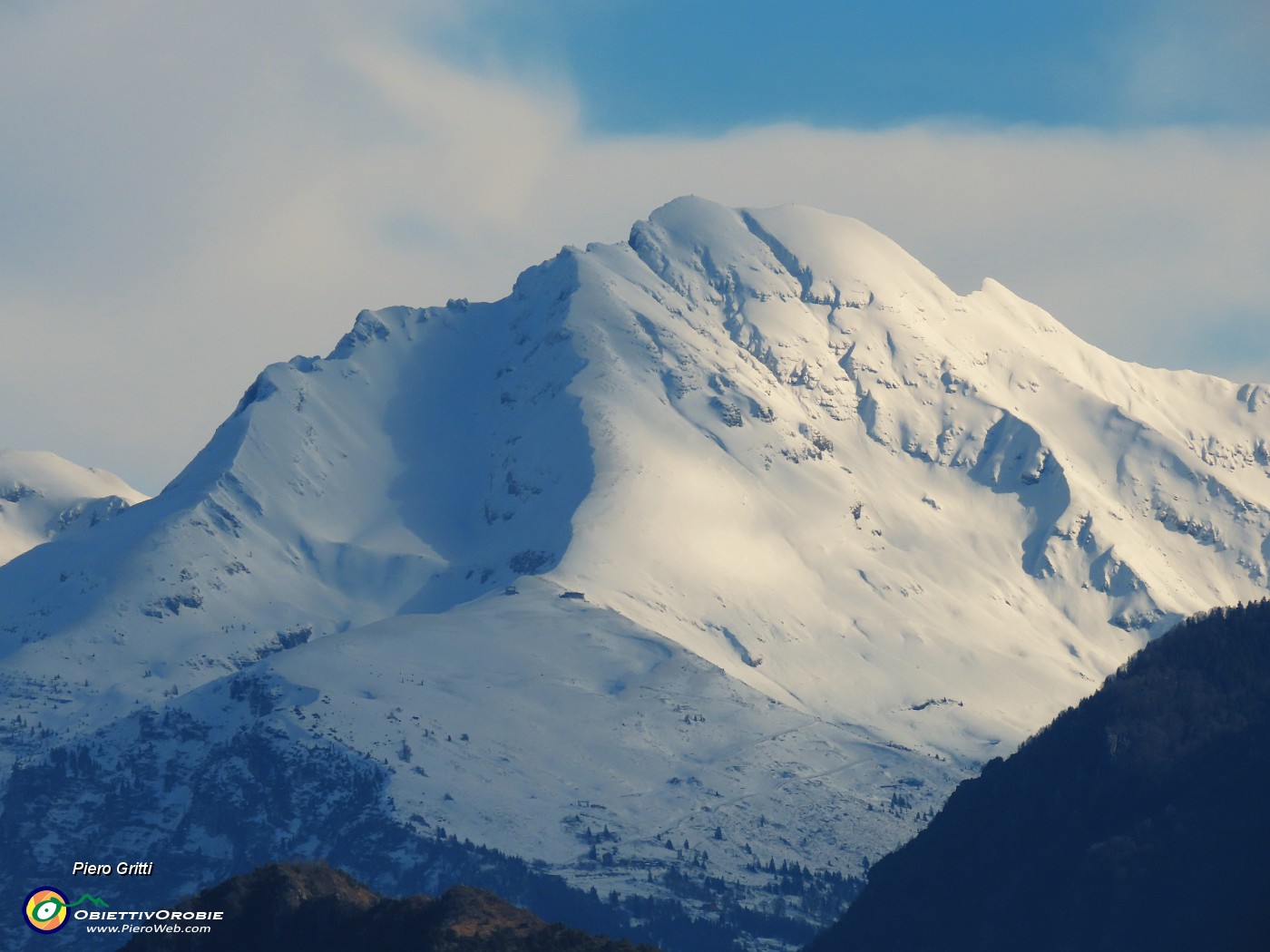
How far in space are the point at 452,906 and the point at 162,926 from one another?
72.1 feet

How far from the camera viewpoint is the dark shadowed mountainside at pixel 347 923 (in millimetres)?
179750

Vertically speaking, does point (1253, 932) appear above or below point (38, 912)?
above

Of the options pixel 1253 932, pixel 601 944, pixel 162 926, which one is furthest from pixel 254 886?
pixel 1253 932

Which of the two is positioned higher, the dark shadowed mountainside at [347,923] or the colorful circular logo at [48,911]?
the dark shadowed mountainside at [347,923]

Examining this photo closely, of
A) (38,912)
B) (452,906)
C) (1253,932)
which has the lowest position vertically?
(38,912)

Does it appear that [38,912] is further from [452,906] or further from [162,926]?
[452,906]

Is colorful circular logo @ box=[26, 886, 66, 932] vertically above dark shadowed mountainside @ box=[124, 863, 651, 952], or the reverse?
dark shadowed mountainside @ box=[124, 863, 651, 952]

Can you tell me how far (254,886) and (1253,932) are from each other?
77.0m

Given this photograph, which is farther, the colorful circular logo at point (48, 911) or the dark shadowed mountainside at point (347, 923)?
the dark shadowed mountainside at point (347, 923)

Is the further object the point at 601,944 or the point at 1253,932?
the point at 1253,932

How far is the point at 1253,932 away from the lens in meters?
199

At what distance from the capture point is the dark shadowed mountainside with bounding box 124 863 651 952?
17975cm

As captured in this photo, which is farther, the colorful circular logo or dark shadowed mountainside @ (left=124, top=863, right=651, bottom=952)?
dark shadowed mountainside @ (left=124, top=863, right=651, bottom=952)

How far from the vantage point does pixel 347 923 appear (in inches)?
7347
